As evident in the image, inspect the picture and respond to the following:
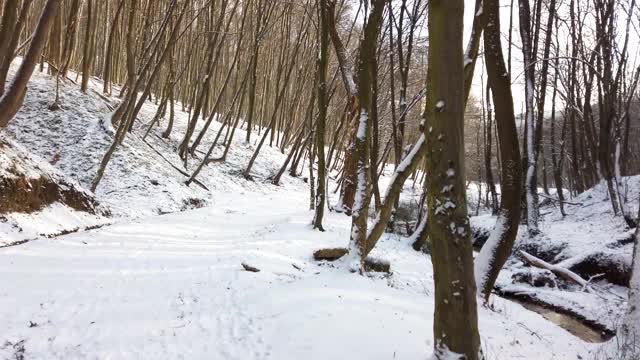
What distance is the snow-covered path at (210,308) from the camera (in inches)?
174

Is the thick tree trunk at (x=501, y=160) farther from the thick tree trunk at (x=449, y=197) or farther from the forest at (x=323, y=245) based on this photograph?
the thick tree trunk at (x=449, y=197)

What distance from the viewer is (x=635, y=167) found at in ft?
109

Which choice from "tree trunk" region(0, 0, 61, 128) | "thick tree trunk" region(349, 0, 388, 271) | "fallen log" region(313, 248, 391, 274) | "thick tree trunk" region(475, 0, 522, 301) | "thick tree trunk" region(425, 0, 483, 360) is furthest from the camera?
"fallen log" region(313, 248, 391, 274)

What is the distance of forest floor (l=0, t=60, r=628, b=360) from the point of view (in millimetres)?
4523

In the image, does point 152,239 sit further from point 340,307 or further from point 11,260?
point 340,307

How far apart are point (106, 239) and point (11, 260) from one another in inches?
87.2

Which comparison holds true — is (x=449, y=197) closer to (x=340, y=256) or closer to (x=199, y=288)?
(x=199, y=288)

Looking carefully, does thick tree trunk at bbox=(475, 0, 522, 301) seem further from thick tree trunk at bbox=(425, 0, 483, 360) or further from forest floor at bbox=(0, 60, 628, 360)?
thick tree trunk at bbox=(425, 0, 483, 360)

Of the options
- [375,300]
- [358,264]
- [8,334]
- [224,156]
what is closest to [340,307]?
[375,300]

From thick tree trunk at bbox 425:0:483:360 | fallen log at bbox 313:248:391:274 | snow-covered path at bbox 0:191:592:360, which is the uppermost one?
thick tree trunk at bbox 425:0:483:360

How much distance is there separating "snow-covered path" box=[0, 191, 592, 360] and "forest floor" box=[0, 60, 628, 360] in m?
0.02

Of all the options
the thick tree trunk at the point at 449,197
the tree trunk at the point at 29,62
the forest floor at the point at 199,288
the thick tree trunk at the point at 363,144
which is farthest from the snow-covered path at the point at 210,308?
the tree trunk at the point at 29,62

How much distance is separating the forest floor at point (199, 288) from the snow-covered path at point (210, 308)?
21mm

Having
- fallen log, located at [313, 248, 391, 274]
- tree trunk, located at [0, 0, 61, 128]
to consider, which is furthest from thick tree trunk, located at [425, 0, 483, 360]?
tree trunk, located at [0, 0, 61, 128]
